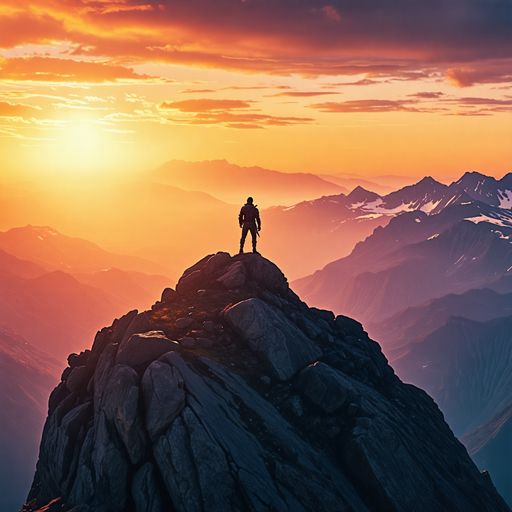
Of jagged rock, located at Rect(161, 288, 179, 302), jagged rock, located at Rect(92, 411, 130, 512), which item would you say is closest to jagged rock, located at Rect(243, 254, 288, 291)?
jagged rock, located at Rect(161, 288, 179, 302)

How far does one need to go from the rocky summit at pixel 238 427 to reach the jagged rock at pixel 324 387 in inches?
3.2

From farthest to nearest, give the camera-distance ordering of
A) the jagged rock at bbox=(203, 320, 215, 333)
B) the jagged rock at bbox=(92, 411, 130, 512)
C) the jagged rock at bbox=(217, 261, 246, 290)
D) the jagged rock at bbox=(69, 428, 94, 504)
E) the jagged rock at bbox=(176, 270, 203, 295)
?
the jagged rock at bbox=(176, 270, 203, 295)
the jagged rock at bbox=(217, 261, 246, 290)
the jagged rock at bbox=(203, 320, 215, 333)
the jagged rock at bbox=(69, 428, 94, 504)
the jagged rock at bbox=(92, 411, 130, 512)

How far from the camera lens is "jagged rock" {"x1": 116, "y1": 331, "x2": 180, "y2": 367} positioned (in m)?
32.9

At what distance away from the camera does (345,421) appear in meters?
34.4

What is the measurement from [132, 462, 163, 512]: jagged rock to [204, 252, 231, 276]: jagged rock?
2361 centimetres

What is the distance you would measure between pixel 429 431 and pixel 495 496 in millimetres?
7456

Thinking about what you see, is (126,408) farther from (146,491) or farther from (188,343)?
(188,343)

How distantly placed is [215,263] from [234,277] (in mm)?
A: 3779

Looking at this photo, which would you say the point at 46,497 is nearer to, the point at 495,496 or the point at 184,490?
the point at 184,490

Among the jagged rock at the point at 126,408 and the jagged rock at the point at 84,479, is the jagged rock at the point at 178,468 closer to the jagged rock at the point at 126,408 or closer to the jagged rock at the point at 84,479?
the jagged rock at the point at 126,408

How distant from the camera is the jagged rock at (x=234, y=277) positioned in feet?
153

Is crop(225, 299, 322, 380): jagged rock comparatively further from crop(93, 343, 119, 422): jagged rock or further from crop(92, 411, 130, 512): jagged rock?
crop(92, 411, 130, 512): jagged rock

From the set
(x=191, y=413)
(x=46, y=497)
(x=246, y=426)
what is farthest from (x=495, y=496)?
(x=46, y=497)

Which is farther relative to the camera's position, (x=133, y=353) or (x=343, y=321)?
(x=343, y=321)
